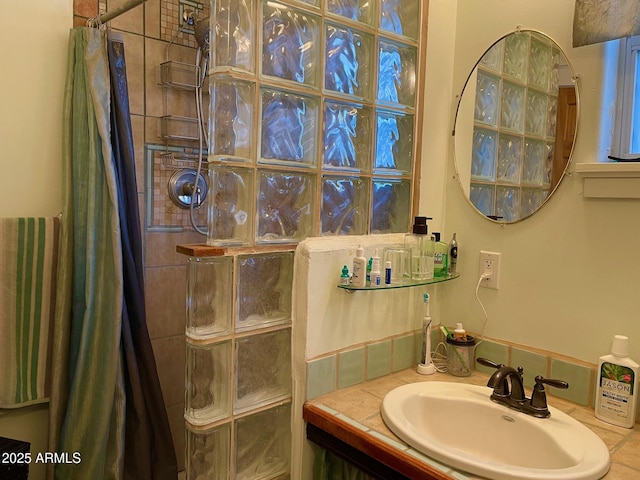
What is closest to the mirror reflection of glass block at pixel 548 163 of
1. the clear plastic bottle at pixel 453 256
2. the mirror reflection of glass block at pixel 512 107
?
the mirror reflection of glass block at pixel 512 107

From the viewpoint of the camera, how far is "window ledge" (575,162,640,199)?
113 cm

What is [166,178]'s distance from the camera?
193 centimetres

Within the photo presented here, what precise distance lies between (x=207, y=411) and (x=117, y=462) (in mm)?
731

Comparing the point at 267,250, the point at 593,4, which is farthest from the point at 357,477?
the point at 593,4

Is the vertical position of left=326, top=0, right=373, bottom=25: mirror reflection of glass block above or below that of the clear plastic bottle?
above

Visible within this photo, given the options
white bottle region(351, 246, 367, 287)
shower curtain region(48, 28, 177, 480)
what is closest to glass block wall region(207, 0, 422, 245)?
white bottle region(351, 246, 367, 287)

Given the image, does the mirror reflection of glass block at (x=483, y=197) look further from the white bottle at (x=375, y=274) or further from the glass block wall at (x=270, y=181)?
the white bottle at (x=375, y=274)

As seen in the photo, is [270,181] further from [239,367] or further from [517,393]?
[517,393]

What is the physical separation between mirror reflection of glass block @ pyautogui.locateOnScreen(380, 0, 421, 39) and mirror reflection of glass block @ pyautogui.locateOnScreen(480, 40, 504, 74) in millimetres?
221

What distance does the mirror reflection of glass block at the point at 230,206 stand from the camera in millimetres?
1104

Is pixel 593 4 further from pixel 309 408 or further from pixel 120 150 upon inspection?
pixel 120 150

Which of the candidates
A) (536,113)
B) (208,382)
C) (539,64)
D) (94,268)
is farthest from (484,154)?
(94,268)

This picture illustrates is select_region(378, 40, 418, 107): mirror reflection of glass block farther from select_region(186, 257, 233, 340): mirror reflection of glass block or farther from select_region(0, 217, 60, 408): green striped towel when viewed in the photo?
select_region(0, 217, 60, 408): green striped towel

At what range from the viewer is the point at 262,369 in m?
1.21
